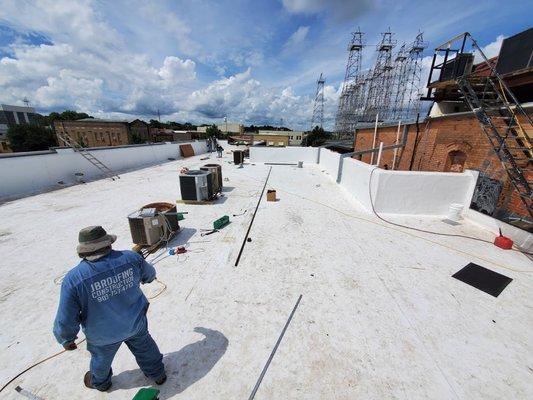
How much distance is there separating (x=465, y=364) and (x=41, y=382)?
14.4ft

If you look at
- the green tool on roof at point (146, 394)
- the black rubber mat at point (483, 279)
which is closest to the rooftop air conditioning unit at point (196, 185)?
the green tool on roof at point (146, 394)

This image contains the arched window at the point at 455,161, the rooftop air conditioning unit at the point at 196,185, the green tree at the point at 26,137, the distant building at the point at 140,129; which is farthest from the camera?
the distant building at the point at 140,129

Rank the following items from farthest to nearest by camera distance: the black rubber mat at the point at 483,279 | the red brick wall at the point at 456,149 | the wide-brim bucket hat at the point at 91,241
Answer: the red brick wall at the point at 456,149, the black rubber mat at the point at 483,279, the wide-brim bucket hat at the point at 91,241

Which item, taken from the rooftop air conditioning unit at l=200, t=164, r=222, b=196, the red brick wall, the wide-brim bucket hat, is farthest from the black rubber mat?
the rooftop air conditioning unit at l=200, t=164, r=222, b=196

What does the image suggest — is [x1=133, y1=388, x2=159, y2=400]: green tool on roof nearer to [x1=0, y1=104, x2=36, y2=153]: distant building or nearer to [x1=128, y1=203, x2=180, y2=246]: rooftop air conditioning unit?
[x1=128, y1=203, x2=180, y2=246]: rooftop air conditioning unit

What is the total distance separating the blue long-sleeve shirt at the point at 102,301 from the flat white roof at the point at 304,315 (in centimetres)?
76

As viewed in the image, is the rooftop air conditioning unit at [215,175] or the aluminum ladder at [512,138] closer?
the aluminum ladder at [512,138]

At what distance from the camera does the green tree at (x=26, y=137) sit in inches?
1591

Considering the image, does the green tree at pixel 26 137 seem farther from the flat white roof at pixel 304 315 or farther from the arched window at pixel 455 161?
the arched window at pixel 455 161

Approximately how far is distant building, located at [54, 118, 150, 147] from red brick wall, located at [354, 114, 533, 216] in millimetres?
56134

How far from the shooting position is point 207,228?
576 centimetres

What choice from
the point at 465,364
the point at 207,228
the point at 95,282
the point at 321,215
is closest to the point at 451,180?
the point at 321,215

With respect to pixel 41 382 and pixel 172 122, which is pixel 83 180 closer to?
pixel 41 382

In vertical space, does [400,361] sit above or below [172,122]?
below
